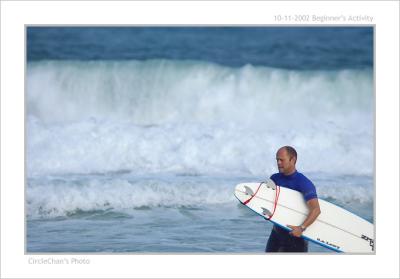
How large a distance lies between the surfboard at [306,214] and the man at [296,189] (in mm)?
56

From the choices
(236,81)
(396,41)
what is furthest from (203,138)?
(396,41)

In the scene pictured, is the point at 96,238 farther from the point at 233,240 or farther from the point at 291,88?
the point at 291,88

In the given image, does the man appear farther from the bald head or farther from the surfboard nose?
the surfboard nose

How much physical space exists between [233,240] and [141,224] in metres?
1.02

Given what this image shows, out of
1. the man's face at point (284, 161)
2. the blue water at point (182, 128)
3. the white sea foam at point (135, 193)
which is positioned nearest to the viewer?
the man's face at point (284, 161)

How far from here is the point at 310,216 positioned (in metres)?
6.02

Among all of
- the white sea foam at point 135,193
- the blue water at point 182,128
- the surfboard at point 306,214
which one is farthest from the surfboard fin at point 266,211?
the white sea foam at point 135,193

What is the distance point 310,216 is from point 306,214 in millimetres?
164

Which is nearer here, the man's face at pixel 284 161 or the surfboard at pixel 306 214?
the man's face at pixel 284 161

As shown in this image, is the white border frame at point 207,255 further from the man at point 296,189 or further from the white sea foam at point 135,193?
the white sea foam at point 135,193

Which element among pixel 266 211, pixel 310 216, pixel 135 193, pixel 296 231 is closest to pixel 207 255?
pixel 266 211

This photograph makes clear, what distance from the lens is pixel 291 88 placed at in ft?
38.1

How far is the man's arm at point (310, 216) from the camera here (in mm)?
5973

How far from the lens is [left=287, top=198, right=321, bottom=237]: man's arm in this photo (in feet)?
19.6
